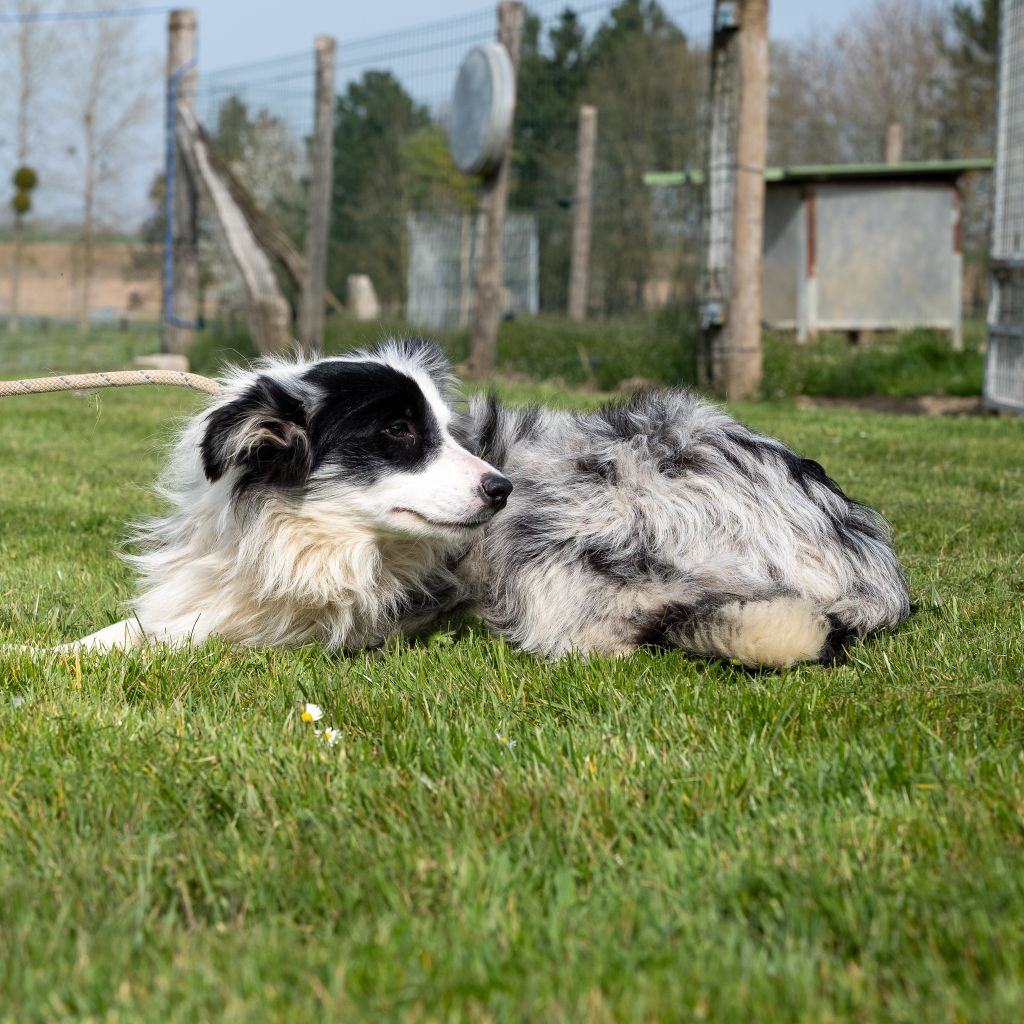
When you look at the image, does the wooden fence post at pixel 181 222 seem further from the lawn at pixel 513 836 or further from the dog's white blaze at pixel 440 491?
the dog's white blaze at pixel 440 491

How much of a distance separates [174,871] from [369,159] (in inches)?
508

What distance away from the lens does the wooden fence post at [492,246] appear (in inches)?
481

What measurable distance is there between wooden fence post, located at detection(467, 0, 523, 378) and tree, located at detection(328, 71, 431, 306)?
Result: 174 cm

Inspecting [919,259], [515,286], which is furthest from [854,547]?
[919,259]

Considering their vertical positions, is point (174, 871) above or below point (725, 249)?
below

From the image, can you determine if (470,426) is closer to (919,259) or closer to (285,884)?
(285,884)

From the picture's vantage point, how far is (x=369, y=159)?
13.9m

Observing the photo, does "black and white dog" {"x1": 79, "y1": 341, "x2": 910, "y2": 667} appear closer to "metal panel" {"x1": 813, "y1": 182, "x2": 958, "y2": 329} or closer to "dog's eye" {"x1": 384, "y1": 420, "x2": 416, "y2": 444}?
"dog's eye" {"x1": 384, "y1": 420, "x2": 416, "y2": 444}

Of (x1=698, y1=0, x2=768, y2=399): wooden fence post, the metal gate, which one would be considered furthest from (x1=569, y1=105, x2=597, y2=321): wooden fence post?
the metal gate

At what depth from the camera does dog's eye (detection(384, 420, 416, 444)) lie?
132 inches

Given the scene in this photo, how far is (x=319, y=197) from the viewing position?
13.6 metres

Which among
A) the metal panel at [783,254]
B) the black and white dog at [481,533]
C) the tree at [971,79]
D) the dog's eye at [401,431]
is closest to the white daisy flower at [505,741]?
the black and white dog at [481,533]

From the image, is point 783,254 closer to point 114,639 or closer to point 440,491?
point 440,491

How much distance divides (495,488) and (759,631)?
79cm
